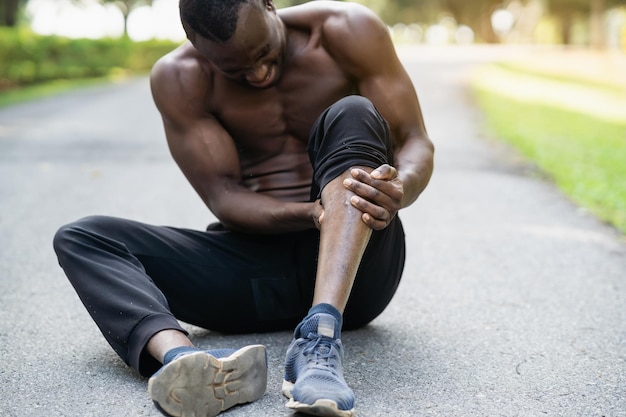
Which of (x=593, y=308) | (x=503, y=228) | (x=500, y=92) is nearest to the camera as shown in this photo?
(x=593, y=308)

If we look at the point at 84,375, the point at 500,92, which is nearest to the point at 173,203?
the point at 84,375

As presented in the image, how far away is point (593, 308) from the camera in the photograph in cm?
381

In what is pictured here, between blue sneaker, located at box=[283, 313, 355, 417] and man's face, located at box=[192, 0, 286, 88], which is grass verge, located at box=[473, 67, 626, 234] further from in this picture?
blue sneaker, located at box=[283, 313, 355, 417]

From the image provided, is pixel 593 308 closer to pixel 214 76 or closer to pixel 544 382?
pixel 544 382

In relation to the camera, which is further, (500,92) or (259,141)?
(500,92)

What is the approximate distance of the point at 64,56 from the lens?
23.1 metres

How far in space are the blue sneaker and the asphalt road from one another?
15cm

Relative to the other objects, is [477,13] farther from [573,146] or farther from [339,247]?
[339,247]

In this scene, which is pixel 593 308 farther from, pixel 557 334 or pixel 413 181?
pixel 413 181

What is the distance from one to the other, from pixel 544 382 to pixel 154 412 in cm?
128

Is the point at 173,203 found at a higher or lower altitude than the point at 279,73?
lower

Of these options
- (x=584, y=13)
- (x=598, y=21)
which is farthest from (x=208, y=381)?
(x=584, y=13)

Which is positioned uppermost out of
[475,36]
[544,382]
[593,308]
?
[544,382]

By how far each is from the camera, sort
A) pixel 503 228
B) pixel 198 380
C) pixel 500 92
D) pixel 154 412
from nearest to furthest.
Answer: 1. pixel 198 380
2. pixel 154 412
3. pixel 503 228
4. pixel 500 92
